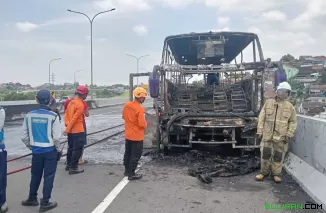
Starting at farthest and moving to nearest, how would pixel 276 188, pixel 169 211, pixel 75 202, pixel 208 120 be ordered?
1. pixel 208 120
2. pixel 276 188
3. pixel 75 202
4. pixel 169 211

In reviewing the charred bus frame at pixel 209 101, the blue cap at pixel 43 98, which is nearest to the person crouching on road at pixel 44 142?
the blue cap at pixel 43 98

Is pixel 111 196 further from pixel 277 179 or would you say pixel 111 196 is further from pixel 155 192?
pixel 277 179

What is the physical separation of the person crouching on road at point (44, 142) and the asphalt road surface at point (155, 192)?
303 mm

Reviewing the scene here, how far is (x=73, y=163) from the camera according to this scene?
643 centimetres

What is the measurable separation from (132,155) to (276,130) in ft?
7.99

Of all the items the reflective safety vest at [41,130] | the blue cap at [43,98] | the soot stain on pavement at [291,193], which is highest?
the blue cap at [43,98]

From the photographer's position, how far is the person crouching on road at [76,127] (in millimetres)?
6445

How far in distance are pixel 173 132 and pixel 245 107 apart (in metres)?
1.88

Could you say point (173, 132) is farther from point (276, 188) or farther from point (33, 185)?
point (33, 185)

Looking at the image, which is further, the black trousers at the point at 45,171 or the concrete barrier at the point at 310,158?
the concrete barrier at the point at 310,158

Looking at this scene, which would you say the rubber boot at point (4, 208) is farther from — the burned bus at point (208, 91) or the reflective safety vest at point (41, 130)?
the burned bus at point (208, 91)

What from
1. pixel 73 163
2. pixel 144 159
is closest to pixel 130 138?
pixel 73 163

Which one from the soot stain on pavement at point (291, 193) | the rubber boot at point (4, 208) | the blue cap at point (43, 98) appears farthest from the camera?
the soot stain on pavement at point (291, 193)

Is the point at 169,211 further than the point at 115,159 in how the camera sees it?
No
